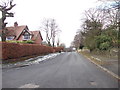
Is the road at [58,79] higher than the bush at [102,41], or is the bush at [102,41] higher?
the bush at [102,41]

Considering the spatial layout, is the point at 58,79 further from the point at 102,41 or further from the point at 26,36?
the point at 26,36

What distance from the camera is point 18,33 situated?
5328 cm

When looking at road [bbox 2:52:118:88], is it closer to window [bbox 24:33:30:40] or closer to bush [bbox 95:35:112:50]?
bush [bbox 95:35:112:50]

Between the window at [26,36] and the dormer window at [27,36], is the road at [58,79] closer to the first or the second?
the window at [26,36]

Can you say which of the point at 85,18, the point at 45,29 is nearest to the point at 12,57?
the point at 85,18

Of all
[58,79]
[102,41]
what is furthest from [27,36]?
[58,79]

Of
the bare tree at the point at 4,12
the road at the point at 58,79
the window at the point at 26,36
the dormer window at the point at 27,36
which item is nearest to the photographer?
the road at the point at 58,79

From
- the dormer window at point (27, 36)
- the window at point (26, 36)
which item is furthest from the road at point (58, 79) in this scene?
the dormer window at point (27, 36)

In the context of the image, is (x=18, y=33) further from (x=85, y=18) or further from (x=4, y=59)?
(x=4, y=59)

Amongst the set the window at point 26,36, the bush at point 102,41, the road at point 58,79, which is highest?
the window at point 26,36

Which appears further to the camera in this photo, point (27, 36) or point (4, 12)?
point (27, 36)

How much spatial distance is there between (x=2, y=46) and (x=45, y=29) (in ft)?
162

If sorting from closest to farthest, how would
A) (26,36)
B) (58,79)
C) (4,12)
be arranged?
(58,79)
(4,12)
(26,36)

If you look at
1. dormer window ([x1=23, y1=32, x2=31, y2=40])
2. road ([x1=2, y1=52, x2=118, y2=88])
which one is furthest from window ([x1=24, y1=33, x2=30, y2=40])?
road ([x1=2, y1=52, x2=118, y2=88])
